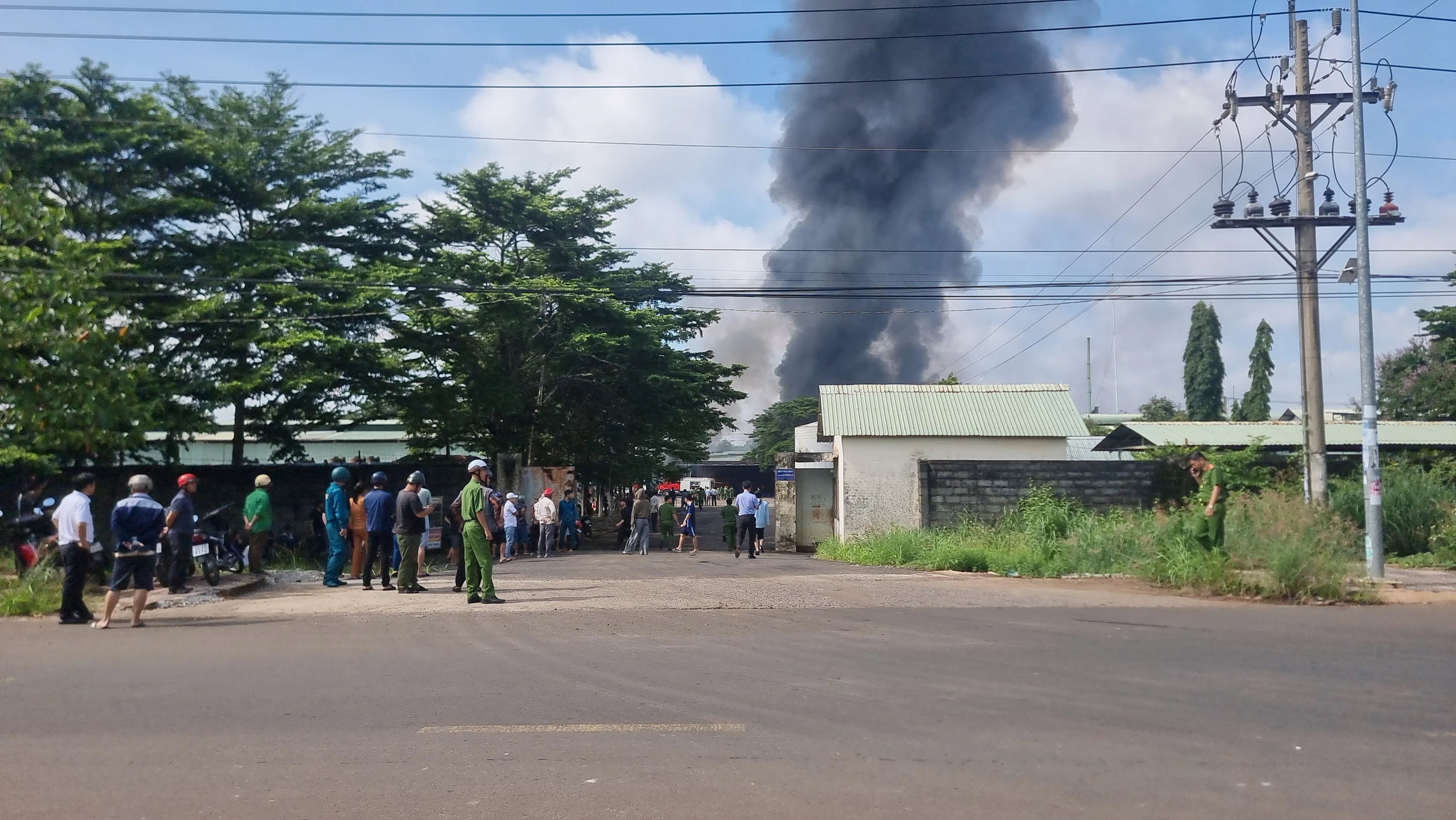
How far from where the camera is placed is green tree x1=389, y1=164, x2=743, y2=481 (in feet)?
88.0

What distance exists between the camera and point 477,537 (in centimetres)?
1241

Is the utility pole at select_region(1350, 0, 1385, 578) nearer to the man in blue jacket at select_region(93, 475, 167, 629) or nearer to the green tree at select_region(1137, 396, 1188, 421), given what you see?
the man in blue jacket at select_region(93, 475, 167, 629)

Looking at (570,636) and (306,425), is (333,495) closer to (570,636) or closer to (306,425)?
(570,636)

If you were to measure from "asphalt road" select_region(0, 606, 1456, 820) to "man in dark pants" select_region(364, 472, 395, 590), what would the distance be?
3.67m

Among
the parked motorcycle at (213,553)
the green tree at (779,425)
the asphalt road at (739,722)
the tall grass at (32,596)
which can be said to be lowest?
the asphalt road at (739,722)

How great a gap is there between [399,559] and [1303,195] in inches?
643

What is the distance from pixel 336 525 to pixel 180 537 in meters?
2.41

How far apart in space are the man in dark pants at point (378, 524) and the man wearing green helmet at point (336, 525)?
76 cm

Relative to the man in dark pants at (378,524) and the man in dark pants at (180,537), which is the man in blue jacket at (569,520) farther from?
the man in dark pants at (180,537)

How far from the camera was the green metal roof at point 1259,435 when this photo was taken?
2592 centimetres

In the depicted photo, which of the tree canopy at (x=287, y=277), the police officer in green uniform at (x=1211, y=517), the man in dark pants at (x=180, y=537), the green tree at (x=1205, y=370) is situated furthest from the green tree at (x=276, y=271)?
the green tree at (x=1205, y=370)

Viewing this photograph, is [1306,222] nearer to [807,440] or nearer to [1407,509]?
[1407,509]

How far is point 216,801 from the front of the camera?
5.02 metres

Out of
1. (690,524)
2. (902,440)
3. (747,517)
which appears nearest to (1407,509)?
(902,440)
